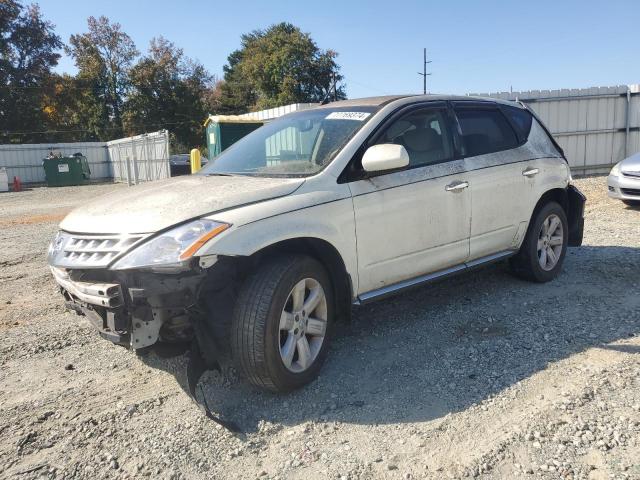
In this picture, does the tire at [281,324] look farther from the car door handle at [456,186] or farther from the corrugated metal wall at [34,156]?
the corrugated metal wall at [34,156]

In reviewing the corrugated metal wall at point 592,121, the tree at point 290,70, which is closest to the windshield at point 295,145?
the corrugated metal wall at point 592,121

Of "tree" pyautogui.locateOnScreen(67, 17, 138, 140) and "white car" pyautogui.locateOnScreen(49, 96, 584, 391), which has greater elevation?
"tree" pyautogui.locateOnScreen(67, 17, 138, 140)

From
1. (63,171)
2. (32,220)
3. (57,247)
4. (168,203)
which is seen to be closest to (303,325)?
(168,203)

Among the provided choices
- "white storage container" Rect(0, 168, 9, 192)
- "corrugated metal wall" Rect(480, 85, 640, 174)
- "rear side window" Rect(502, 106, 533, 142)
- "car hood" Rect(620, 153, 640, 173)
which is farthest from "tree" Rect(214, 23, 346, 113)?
"rear side window" Rect(502, 106, 533, 142)

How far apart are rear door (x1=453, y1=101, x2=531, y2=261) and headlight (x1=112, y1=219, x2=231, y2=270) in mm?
2420

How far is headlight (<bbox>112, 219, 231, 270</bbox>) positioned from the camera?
9.12 ft

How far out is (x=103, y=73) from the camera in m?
47.1

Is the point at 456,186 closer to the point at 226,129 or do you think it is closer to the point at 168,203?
the point at 168,203

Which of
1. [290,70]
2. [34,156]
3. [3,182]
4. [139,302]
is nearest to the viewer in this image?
[139,302]

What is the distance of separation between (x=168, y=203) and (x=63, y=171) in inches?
1139

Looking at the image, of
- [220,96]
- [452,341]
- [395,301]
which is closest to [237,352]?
[452,341]

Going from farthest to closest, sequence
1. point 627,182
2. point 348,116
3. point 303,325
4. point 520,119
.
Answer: point 627,182
point 520,119
point 348,116
point 303,325

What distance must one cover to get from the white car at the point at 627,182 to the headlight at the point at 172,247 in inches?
335

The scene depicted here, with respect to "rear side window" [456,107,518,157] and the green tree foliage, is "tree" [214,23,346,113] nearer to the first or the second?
the green tree foliage
